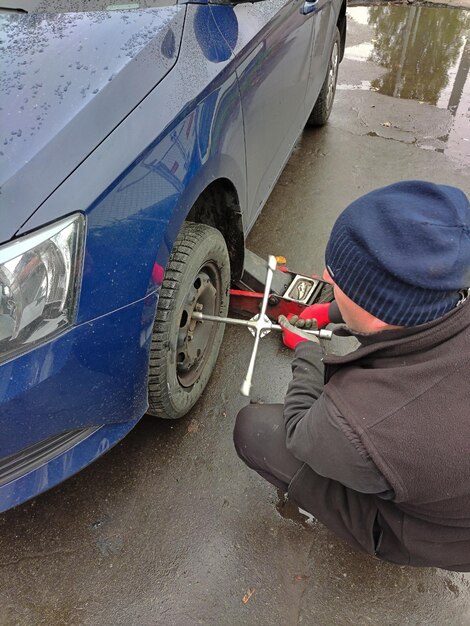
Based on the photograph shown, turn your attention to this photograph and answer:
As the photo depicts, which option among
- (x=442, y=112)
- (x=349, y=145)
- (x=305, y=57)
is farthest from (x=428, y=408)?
(x=442, y=112)

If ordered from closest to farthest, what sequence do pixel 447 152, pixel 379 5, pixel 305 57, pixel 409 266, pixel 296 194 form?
1. pixel 409 266
2. pixel 305 57
3. pixel 296 194
4. pixel 447 152
5. pixel 379 5

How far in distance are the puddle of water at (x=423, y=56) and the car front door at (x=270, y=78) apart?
1.87 meters

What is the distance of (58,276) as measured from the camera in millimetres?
1194

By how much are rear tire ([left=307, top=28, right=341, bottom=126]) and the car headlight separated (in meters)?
3.19

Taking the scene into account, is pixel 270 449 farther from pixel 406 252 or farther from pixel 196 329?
pixel 406 252

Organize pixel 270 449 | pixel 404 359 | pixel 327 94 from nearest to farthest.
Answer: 1. pixel 404 359
2. pixel 270 449
3. pixel 327 94

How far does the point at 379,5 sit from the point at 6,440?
25.8 feet

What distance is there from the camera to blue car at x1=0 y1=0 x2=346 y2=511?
117 cm

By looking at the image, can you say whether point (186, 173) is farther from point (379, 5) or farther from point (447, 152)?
point (379, 5)

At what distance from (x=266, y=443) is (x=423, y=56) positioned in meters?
5.51

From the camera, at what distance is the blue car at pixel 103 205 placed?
1.17 m

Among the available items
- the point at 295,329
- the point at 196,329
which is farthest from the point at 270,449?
the point at 196,329

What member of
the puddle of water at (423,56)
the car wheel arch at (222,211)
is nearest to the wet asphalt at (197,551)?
the car wheel arch at (222,211)

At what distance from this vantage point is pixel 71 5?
1657 millimetres
